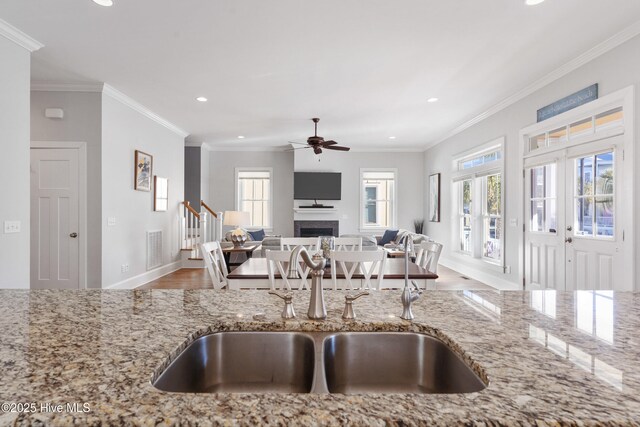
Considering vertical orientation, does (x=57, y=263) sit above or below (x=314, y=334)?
below

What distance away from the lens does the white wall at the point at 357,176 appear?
835cm

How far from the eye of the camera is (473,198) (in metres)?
6.24

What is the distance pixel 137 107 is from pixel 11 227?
272 cm

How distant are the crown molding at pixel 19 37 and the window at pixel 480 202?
222 inches

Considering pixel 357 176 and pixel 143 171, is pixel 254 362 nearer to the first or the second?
pixel 143 171

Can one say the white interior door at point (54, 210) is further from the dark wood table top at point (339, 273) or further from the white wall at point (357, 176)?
the white wall at point (357, 176)

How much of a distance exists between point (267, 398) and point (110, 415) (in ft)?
0.81

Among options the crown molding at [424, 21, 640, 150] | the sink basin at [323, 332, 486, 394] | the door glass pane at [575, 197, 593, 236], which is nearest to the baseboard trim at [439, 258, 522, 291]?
the door glass pane at [575, 197, 593, 236]

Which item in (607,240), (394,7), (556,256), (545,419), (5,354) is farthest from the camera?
(556,256)

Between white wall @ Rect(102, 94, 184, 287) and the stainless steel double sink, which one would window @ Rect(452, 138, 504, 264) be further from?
white wall @ Rect(102, 94, 184, 287)

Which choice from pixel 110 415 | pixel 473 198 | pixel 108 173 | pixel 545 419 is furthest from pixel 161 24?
pixel 473 198

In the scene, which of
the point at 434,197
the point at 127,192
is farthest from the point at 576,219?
the point at 127,192

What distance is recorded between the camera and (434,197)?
314 inches

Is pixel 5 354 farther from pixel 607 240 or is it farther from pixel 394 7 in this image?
pixel 607 240
